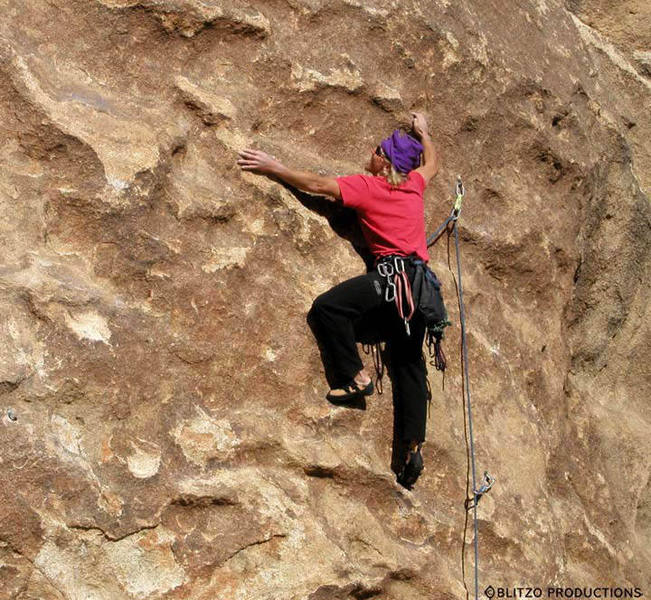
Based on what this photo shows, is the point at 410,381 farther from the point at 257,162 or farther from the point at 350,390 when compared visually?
the point at 257,162

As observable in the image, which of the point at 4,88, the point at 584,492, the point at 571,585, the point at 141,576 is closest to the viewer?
the point at 141,576

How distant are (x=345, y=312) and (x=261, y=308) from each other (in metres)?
0.46

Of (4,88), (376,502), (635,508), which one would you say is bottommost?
(635,508)

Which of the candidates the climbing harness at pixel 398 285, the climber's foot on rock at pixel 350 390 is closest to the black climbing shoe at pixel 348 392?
the climber's foot on rock at pixel 350 390

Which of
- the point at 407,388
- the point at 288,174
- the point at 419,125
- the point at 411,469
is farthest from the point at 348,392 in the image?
the point at 419,125

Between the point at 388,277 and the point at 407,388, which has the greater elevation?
the point at 388,277

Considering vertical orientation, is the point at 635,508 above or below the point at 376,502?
below

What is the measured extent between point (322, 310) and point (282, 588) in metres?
1.44

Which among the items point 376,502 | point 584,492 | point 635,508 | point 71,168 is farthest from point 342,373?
point 635,508

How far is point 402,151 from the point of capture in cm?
569

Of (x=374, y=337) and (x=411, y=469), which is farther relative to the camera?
(x=374, y=337)

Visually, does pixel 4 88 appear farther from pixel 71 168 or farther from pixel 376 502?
pixel 376 502

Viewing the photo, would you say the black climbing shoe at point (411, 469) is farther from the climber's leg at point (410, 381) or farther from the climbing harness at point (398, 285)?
the climbing harness at point (398, 285)

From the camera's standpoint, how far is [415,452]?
5422 millimetres
